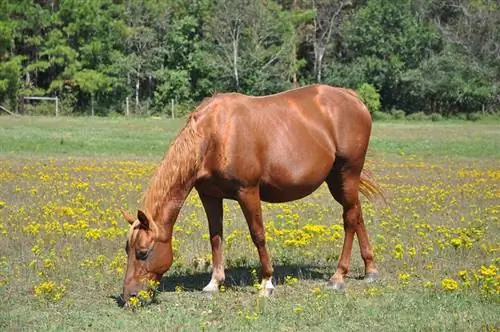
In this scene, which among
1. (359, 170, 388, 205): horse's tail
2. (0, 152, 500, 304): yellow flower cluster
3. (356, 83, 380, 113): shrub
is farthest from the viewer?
(356, 83, 380, 113): shrub

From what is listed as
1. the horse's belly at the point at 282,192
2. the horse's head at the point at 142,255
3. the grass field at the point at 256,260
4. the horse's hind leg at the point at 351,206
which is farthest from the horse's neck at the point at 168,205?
the horse's hind leg at the point at 351,206

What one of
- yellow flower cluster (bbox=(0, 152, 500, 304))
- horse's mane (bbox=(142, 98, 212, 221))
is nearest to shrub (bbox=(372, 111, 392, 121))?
yellow flower cluster (bbox=(0, 152, 500, 304))

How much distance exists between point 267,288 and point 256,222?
2.58ft

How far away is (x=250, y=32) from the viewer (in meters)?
62.1

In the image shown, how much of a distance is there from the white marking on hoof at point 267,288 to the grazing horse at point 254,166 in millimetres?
13

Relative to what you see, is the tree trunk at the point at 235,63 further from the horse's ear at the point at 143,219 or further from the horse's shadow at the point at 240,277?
the horse's ear at the point at 143,219

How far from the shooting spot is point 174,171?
27.3 ft

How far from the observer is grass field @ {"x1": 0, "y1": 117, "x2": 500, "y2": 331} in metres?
7.47

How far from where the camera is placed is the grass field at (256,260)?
7469 mm

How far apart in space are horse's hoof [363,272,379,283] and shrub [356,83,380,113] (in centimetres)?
4807

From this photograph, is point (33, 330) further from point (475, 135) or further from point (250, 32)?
point (250, 32)

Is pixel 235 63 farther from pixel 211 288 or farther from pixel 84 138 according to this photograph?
pixel 211 288

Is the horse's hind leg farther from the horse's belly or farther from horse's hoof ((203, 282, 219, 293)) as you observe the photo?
horse's hoof ((203, 282, 219, 293))

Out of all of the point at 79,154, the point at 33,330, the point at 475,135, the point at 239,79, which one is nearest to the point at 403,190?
the point at 33,330
